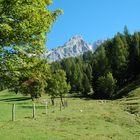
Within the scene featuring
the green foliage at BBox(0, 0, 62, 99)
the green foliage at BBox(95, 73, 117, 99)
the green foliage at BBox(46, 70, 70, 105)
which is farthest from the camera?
the green foliage at BBox(95, 73, 117, 99)

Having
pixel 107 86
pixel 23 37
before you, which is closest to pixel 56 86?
pixel 107 86

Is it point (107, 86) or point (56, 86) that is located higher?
point (107, 86)

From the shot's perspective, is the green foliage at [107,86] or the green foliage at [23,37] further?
the green foliage at [107,86]

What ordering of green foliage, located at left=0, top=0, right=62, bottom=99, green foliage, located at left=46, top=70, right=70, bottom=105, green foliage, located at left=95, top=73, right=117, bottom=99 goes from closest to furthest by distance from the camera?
1. green foliage, located at left=0, top=0, right=62, bottom=99
2. green foliage, located at left=46, top=70, right=70, bottom=105
3. green foliage, located at left=95, top=73, right=117, bottom=99

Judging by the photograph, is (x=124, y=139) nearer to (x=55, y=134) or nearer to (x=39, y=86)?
(x=55, y=134)

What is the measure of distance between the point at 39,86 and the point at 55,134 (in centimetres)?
6488

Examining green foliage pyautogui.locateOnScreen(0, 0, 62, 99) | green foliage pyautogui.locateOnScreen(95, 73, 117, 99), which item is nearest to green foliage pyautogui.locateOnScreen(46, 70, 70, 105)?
green foliage pyautogui.locateOnScreen(95, 73, 117, 99)

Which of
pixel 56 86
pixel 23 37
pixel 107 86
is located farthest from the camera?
pixel 107 86

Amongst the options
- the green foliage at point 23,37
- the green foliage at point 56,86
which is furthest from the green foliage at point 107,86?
the green foliage at point 23,37

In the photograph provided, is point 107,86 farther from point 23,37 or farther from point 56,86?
point 23,37

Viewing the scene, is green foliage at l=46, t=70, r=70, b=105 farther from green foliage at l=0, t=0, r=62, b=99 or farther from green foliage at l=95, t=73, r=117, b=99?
green foliage at l=0, t=0, r=62, b=99

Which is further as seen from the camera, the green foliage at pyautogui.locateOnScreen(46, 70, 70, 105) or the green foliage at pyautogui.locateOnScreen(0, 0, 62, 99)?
the green foliage at pyautogui.locateOnScreen(46, 70, 70, 105)

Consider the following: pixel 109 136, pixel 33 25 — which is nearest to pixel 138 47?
pixel 109 136

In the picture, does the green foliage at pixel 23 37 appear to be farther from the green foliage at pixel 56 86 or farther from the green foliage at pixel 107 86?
the green foliage at pixel 107 86
